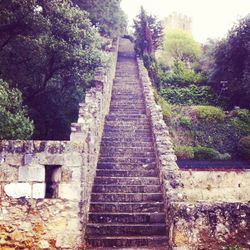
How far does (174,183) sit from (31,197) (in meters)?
3.69

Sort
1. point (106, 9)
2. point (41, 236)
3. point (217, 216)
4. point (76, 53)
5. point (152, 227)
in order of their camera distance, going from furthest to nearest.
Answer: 1. point (106, 9)
2. point (76, 53)
3. point (152, 227)
4. point (41, 236)
5. point (217, 216)

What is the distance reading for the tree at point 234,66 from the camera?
2655cm

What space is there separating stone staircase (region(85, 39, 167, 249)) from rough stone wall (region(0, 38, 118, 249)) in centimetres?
110

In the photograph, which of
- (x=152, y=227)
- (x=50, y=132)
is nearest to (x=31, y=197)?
(x=152, y=227)

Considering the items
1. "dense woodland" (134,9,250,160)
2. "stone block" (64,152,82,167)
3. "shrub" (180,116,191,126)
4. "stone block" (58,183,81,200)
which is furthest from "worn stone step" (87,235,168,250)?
"shrub" (180,116,191,126)

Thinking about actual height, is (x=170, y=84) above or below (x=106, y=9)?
below

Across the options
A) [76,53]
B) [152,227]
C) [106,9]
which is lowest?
[152,227]

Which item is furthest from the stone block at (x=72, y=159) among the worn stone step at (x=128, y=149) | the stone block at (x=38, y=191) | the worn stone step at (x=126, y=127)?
the worn stone step at (x=126, y=127)

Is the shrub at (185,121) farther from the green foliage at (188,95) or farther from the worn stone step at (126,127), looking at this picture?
the worn stone step at (126,127)

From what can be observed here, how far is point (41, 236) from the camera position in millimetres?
8594

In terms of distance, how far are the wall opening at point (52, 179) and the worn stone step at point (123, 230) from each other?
1.58 m

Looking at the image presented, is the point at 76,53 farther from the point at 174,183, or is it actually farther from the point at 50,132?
the point at 174,183

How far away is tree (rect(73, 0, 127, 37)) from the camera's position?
977 inches

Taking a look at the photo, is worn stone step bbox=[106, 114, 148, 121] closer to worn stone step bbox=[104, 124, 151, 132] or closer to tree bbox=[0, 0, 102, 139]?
worn stone step bbox=[104, 124, 151, 132]
